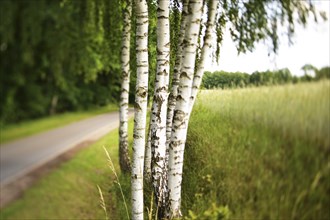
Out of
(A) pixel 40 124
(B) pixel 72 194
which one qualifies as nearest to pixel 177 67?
(B) pixel 72 194

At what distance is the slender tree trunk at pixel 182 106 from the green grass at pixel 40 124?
1029cm

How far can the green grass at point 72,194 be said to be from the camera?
854cm

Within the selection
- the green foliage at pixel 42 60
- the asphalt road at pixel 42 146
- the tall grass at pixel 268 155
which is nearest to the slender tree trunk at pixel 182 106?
the tall grass at pixel 268 155

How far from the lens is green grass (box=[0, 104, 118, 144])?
58.4 ft

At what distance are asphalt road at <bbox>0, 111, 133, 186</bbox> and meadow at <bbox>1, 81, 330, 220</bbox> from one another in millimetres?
6775

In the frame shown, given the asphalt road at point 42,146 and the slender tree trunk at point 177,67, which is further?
the asphalt road at point 42,146

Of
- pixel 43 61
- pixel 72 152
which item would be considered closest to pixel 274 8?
pixel 72 152

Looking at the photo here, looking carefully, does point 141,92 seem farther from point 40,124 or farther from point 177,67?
point 40,124

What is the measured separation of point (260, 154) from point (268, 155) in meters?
0.11

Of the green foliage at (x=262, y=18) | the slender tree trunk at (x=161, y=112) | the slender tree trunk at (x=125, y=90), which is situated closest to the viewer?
the green foliage at (x=262, y=18)

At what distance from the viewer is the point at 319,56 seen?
4.38m

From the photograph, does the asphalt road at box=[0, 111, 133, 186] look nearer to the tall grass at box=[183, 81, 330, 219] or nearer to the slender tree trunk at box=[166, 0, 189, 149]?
the slender tree trunk at box=[166, 0, 189, 149]

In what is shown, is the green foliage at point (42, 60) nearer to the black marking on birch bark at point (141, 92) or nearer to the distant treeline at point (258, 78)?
the black marking on birch bark at point (141, 92)

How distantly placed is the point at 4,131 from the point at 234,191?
1543 cm
